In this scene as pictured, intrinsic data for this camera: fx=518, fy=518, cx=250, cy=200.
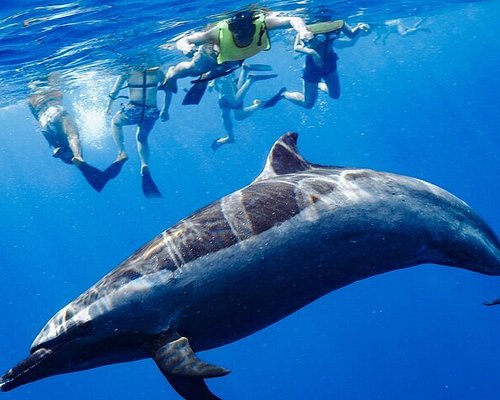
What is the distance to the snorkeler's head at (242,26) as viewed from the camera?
1388 cm

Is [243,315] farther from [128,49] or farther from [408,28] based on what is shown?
[408,28]

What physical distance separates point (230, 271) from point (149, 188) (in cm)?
1122

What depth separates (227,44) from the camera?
1377 cm

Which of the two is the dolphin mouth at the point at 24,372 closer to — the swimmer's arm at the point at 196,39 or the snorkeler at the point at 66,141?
the snorkeler at the point at 66,141

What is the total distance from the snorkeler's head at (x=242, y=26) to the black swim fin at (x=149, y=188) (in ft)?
15.6

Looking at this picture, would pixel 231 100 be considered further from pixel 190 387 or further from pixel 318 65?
pixel 190 387

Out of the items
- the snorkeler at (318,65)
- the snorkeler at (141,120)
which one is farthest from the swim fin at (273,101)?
the snorkeler at (141,120)

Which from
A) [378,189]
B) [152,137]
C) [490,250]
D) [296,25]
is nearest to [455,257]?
[490,250]

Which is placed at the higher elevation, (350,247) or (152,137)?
(350,247)

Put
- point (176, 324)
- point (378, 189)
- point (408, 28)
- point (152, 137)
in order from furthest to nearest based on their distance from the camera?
point (152, 137), point (408, 28), point (378, 189), point (176, 324)

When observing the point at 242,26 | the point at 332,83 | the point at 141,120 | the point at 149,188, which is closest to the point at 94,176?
the point at 149,188

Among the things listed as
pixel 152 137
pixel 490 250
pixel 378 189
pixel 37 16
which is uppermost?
pixel 37 16

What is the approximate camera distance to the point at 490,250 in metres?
5.68

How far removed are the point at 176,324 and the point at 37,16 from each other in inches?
465
